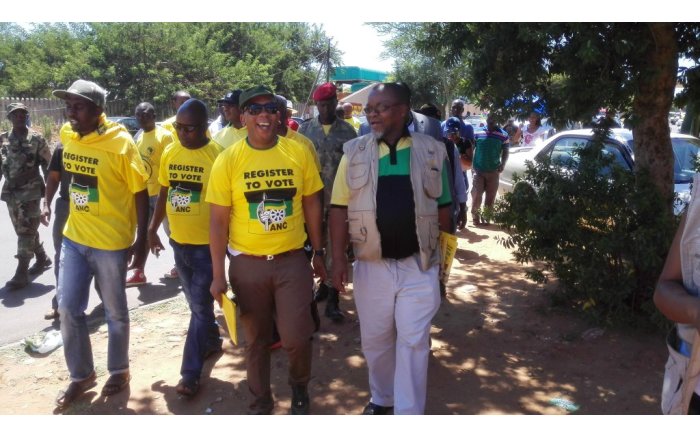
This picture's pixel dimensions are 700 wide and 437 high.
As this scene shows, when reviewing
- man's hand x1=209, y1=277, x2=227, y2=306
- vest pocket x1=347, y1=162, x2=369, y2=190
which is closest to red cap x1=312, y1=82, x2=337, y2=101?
vest pocket x1=347, y1=162, x2=369, y2=190

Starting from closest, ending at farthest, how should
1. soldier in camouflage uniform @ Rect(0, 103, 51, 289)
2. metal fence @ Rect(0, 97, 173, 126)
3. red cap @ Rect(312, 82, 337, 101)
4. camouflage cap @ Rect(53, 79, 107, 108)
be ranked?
camouflage cap @ Rect(53, 79, 107, 108) → red cap @ Rect(312, 82, 337, 101) → soldier in camouflage uniform @ Rect(0, 103, 51, 289) → metal fence @ Rect(0, 97, 173, 126)

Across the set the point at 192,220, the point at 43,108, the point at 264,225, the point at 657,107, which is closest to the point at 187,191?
the point at 192,220

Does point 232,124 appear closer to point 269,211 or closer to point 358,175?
point 269,211

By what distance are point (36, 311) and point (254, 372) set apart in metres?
3.16

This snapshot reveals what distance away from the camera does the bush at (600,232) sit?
436cm

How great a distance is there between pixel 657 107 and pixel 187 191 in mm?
3449

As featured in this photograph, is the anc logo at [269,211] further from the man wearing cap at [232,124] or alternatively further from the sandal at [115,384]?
the man wearing cap at [232,124]

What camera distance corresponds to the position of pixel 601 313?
15.4 feet

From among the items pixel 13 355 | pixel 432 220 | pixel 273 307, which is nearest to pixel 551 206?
pixel 432 220

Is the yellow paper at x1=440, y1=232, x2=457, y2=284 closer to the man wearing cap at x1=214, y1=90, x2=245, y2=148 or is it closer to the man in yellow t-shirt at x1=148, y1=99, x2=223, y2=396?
the man in yellow t-shirt at x1=148, y1=99, x2=223, y2=396

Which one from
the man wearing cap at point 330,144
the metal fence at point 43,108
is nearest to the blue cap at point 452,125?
the man wearing cap at point 330,144

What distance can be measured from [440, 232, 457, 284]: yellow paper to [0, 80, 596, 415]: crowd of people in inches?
2.6

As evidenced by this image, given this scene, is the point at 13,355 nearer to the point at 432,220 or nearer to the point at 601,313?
the point at 432,220

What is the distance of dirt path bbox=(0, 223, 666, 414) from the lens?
379 centimetres
